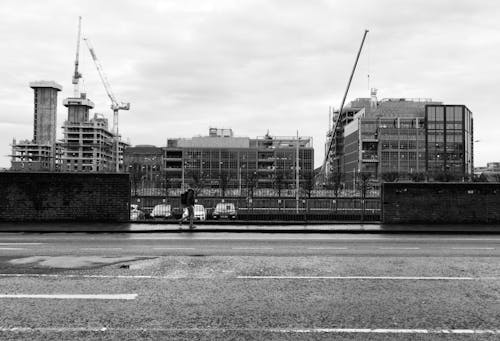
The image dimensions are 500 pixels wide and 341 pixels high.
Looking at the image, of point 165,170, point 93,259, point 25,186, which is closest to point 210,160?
point 165,170

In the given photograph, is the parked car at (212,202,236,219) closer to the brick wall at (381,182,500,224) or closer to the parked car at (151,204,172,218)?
the parked car at (151,204,172,218)

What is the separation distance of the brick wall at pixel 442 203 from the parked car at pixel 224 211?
11.9 m

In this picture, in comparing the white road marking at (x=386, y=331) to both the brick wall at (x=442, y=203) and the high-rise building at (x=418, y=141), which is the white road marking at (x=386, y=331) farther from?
the high-rise building at (x=418, y=141)

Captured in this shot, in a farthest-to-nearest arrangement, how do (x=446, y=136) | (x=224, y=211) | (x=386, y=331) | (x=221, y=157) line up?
1. (x=221, y=157)
2. (x=446, y=136)
3. (x=224, y=211)
4. (x=386, y=331)

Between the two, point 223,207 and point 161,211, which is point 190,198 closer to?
point 223,207

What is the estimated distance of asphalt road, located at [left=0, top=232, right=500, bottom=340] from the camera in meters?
5.84

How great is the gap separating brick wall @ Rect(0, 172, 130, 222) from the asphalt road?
24.9 ft

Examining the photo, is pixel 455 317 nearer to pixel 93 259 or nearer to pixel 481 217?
pixel 93 259

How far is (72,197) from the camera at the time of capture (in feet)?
69.8

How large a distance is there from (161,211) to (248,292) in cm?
2512

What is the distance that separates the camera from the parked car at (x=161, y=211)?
32.0 m

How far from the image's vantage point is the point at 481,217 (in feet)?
70.4

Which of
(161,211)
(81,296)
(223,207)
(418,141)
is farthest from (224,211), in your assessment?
(418,141)

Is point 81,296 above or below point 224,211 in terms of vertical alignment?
below
